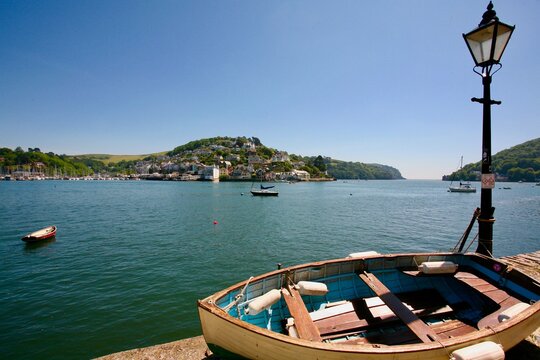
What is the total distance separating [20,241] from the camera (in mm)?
24828

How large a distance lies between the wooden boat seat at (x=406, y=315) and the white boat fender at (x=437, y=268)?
162cm

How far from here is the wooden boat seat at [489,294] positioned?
5.85 metres

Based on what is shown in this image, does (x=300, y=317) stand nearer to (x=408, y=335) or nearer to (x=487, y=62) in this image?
(x=408, y=335)

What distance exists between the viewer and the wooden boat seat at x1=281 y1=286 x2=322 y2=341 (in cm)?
492

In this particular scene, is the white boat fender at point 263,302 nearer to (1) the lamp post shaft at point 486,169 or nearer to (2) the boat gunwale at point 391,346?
(2) the boat gunwale at point 391,346

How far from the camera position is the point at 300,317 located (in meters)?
5.42

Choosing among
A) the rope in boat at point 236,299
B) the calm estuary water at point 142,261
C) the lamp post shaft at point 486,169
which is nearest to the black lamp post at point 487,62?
the lamp post shaft at point 486,169

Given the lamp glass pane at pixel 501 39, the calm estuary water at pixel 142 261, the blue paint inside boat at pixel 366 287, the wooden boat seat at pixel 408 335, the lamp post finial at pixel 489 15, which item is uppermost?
the lamp post finial at pixel 489 15

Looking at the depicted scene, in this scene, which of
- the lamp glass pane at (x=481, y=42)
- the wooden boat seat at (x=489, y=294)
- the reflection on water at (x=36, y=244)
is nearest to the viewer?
the wooden boat seat at (x=489, y=294)

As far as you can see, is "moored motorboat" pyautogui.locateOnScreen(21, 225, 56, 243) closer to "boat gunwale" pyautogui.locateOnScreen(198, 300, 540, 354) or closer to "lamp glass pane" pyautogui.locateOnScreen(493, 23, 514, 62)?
"boat gunwale" pyautogui.locateOnScreen(198, 300, 540, 354)

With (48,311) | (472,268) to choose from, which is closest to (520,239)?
(472,268)

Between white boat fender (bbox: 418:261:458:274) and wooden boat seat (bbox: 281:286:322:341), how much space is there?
3.77 metres

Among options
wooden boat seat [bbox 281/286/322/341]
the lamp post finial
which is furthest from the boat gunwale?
the lamp post finial

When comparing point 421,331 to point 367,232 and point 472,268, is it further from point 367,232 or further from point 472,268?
point 367,232
